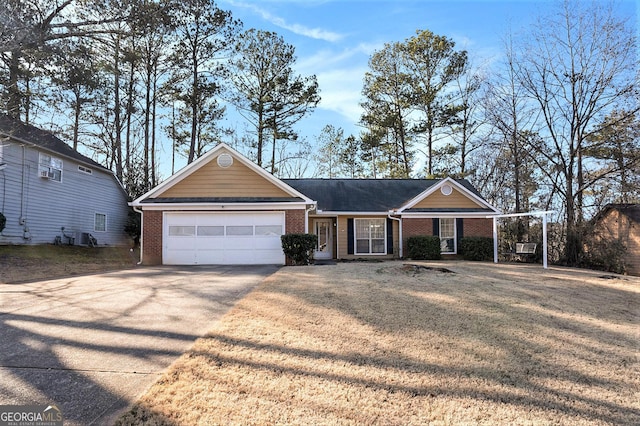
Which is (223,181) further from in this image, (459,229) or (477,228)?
(477,228)

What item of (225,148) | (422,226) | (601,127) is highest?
(601,127)

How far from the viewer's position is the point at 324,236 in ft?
62.0

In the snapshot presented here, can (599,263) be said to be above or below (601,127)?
below

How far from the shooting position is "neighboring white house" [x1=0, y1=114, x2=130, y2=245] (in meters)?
14.9

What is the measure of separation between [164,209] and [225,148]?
3.34 m

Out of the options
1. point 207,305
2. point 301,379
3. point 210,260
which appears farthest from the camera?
point 210,260

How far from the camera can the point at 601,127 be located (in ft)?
55.2

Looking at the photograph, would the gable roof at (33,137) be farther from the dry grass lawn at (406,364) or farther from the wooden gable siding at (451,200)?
the wooden gable siding at (451,200)

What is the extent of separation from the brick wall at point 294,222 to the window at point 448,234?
7312mm

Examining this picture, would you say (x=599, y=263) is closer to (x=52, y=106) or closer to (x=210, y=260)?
(x=210, y=260)

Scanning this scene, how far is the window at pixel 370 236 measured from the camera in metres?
17.8

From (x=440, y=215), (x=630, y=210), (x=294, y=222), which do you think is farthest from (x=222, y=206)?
(x=630, y=210)

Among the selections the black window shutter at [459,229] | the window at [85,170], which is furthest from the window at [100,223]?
the black window shutter at [459,229]

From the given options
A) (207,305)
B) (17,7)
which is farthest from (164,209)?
(207,305)
